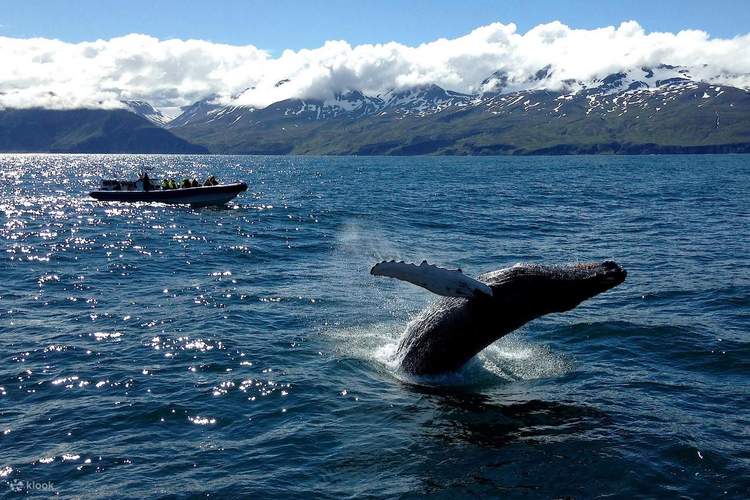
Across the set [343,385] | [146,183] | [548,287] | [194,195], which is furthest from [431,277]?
[146,183]

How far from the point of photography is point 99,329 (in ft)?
61.2

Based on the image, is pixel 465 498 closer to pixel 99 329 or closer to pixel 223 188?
pixel 99 329

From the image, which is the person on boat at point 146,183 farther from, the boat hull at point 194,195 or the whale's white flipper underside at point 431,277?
the whale's white flipper underside at point 431,277

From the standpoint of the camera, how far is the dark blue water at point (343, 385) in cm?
1067

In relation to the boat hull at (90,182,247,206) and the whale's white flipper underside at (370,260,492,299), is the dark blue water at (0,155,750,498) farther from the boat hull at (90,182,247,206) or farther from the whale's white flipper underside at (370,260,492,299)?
the boat hull at (90,182,247,206)

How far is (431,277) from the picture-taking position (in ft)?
41.9

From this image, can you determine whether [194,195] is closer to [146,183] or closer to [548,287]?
[146,183]

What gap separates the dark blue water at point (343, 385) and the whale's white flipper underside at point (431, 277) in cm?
246

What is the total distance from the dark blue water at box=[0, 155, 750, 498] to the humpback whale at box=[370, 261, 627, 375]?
32.2 inches

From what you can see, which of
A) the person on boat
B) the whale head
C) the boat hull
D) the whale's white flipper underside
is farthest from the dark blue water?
the person on boat

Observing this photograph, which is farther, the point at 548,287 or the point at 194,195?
the point at 194,195

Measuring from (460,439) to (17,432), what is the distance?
8067 millimetres

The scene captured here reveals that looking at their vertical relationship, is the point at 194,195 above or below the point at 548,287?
above

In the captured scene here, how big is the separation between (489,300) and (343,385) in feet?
12.2
